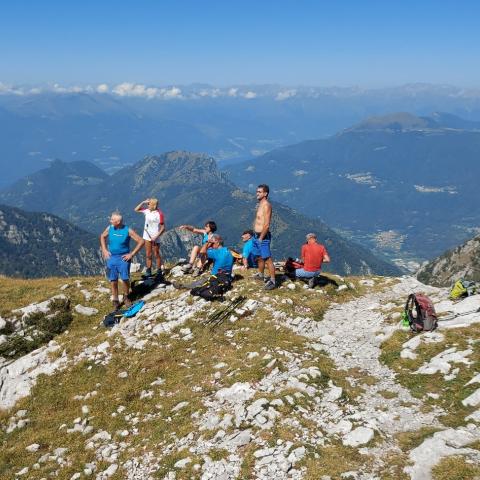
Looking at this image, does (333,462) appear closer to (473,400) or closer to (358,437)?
(358,437)

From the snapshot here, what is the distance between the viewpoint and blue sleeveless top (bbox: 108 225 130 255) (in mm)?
19703

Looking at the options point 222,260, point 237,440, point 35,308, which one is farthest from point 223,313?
point 35,308

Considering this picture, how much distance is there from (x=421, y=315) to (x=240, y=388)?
25.9 feet

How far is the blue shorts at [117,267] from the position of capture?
65.4 feet

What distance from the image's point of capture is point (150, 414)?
45.5 feet

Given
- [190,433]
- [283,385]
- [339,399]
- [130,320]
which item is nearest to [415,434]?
[339,399]

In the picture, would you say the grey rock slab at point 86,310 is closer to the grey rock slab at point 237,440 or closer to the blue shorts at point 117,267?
the blue shorts at point 117,267

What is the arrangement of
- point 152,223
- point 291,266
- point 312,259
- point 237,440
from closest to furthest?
point 237,440, point 312,259, point 152,223, point 291,266

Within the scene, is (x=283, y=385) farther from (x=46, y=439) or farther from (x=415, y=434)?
(x=46, y=439)

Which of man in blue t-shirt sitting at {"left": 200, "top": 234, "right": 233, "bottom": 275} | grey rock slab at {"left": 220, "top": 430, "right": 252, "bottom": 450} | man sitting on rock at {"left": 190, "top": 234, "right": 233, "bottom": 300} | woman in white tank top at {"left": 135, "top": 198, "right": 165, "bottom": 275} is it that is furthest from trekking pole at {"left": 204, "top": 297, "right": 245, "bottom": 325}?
grey rock slab at {"left": 220, "top": 430, "right": 252, "bottom": 450}

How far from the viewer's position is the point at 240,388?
14023 mm

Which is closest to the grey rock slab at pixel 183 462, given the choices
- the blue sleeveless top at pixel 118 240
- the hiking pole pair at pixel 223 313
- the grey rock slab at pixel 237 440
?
the grey rock slab at pixel 237 440

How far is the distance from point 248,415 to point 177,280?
12.0 meters

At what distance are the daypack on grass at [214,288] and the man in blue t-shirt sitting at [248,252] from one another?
3456 mm
